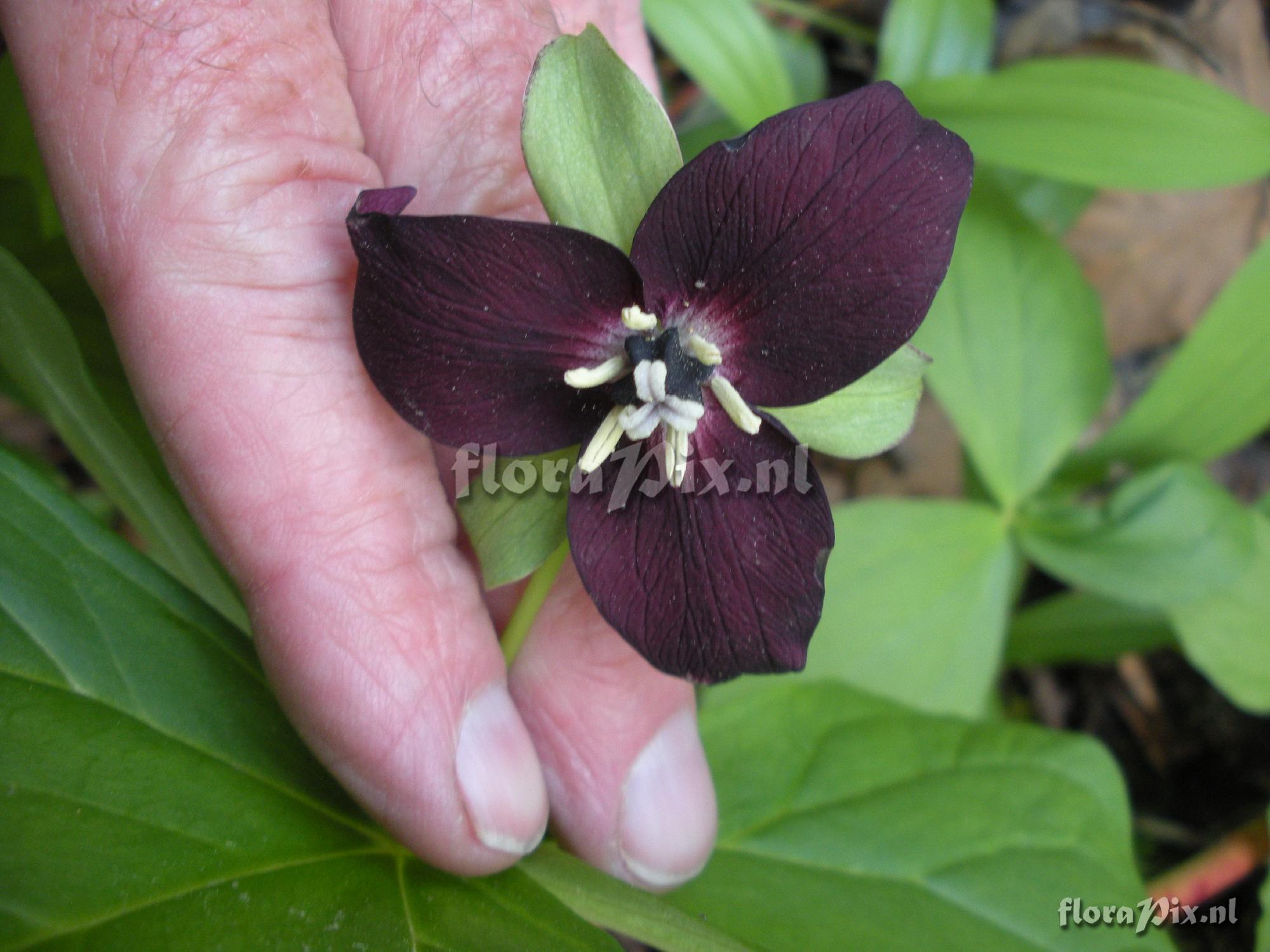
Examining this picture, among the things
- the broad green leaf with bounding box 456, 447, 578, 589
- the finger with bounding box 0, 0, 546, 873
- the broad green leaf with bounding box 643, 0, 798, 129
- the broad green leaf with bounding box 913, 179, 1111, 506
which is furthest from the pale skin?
the broad green leaf with bounding box 913, 179, 1111, 506

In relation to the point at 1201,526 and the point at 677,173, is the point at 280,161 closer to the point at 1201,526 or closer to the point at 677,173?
the point at 677,173

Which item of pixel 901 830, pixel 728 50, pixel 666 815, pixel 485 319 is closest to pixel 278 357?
pixel 485 319

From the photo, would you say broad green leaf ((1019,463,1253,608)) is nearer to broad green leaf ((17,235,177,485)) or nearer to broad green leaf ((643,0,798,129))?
broad green leaf ((643,0,798,129))

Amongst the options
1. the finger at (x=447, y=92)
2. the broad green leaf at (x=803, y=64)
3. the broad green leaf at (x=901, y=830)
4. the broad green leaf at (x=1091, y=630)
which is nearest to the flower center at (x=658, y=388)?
the finger at (x=447, y=92)

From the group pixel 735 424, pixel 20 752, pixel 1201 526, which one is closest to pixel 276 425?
pixel 20 752

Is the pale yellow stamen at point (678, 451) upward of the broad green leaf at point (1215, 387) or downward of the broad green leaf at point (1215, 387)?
upward

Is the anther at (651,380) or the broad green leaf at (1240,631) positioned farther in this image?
the broad green leaf at (1240,631)

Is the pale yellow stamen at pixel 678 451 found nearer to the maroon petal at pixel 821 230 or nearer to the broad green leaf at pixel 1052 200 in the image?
the maroon petal at pixel 821 230

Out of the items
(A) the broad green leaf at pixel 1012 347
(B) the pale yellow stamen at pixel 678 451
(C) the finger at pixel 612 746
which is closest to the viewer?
(B) the pale yellow stamen at pixel 678 451
